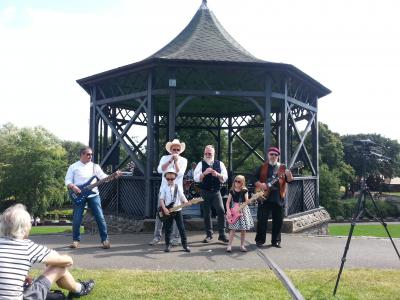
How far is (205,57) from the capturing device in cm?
975

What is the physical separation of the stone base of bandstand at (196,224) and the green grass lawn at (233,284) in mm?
3816

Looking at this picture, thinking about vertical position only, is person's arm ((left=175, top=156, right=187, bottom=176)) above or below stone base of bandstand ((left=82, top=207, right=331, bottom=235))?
above

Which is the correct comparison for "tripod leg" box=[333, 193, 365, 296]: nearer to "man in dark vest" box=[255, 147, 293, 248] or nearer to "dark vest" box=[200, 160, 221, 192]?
"man in dark vest" box=[255, 147, 293, 248]

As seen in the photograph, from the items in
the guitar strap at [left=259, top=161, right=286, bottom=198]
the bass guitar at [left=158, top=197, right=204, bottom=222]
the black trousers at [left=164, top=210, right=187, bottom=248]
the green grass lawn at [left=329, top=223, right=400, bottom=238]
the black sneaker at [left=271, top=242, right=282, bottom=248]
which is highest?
the guitar strap at [left=259, top=161, right=286, bottom=198]

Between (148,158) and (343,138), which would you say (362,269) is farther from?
(343,138)

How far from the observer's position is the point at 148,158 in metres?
9.64

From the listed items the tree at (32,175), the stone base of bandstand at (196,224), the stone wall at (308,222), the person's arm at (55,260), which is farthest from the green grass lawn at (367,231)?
the person's arm at (55,260)

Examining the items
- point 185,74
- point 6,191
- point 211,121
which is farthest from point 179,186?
point 6,191

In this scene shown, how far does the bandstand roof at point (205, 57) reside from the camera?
9539 mm

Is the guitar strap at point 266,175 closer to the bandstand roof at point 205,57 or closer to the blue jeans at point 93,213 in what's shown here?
the blue jeans at point 93,213

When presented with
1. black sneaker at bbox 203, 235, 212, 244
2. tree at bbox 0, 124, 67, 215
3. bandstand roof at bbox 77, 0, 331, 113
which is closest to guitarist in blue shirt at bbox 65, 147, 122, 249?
black sneaker at bbox 203, 235, 212, 244

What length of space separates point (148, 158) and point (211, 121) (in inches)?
301

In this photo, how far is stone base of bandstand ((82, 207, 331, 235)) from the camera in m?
9.18

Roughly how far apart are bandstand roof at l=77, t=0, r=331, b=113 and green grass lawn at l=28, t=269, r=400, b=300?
5547mm
